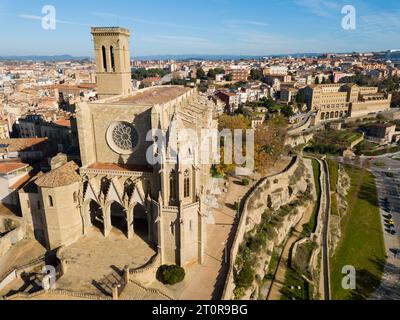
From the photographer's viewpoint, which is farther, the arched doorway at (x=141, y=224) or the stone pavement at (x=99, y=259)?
the arched doorway at (x=141, y=224)

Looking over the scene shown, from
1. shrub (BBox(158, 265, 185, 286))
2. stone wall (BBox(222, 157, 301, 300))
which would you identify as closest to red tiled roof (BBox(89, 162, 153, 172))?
shrub (BBox(158, 265, 185, 286))

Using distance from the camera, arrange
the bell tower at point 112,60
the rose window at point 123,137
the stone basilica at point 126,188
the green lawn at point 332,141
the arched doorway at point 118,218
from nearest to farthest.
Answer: the stone basilica at point 126,188
the rose window at point 123,137
the arched doorway at point 118,218
the bell tower at point 112,60
the green lawn at point 332,141

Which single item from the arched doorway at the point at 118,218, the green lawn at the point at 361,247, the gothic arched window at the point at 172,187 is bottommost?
the green lawn at the point at 361,247

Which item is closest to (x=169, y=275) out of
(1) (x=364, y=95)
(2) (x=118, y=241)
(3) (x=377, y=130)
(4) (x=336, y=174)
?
(2) (x=118, y=241)

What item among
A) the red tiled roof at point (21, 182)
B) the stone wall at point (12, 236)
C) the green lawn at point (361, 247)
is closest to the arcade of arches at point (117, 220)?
the stone wall at point (12, 236)

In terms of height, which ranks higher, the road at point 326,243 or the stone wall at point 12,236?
the stone wall at point 12,236

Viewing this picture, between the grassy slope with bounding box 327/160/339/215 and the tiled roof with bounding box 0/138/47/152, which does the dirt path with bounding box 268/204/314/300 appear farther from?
the tiled roof with bounding box 0/138/47/152

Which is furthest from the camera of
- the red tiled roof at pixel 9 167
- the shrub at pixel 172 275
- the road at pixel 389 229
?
the road at pixel 389 229

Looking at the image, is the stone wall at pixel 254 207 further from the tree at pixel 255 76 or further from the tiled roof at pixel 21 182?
the tree at pixel 255 76
